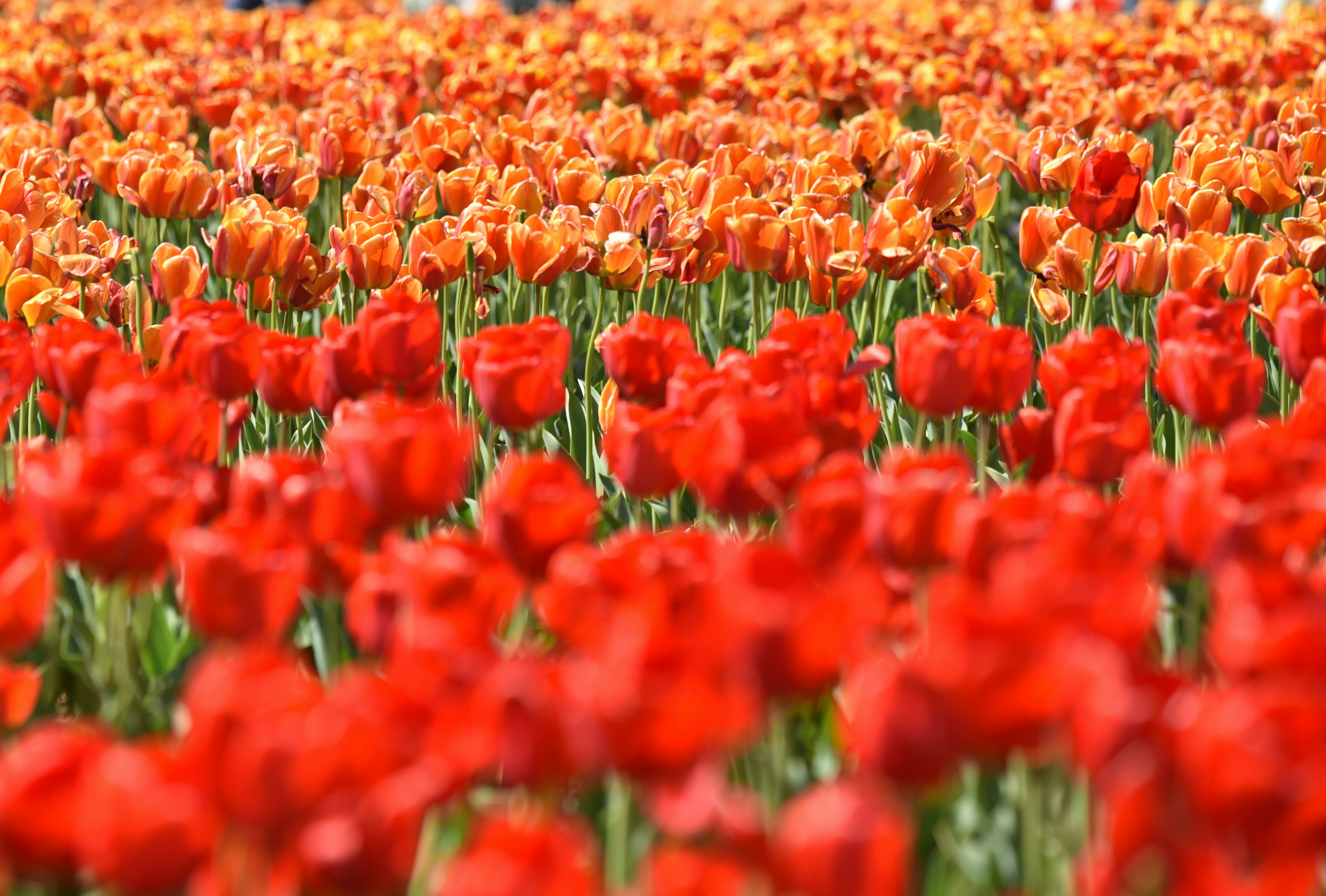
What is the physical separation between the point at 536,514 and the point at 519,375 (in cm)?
53

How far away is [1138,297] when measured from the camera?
3.07 meters

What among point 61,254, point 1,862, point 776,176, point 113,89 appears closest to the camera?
point 1,862

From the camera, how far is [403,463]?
1609 millimetres

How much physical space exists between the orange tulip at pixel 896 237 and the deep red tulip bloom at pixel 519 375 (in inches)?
37.8

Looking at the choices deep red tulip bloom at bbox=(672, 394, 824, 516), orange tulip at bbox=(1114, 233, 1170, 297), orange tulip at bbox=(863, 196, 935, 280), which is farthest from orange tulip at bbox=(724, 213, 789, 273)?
deep red tulip bloom at bbox=(672, 394, 824, 516)

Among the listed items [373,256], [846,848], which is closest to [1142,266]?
[373,256]

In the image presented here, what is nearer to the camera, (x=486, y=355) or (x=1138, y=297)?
(x=486, y=355)

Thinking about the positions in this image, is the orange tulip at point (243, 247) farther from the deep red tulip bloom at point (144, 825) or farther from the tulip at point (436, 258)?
the deep red tulip bloom at point (144, 825)

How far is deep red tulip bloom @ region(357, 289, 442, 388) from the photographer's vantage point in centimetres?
216

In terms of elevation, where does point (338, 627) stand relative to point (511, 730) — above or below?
below

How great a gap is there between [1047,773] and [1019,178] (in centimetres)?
264

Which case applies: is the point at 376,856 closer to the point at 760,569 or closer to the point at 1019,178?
the point at 760,569

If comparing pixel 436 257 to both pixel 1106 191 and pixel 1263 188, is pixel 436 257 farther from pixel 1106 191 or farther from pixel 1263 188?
pixel 1263 188

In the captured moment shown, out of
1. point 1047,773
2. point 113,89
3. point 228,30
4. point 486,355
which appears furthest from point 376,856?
point 228,30
